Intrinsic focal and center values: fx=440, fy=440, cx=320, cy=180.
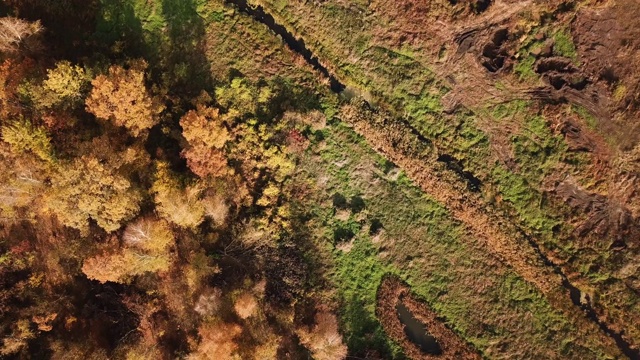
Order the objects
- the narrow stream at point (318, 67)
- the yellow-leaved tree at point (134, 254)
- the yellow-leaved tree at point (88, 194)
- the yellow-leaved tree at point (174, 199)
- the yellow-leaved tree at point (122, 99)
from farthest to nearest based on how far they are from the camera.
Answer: the narrow stream at point (318, 67) → the yellow-leaved tree at point (174, 199) → the yellow-leaved tree at point (134, 254) → the yellow-leaved tree at point (122, 99) → the yellow-leaved tree at point (88, 194)

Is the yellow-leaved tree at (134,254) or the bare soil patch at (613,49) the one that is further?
the bare soil patch at (613,49)

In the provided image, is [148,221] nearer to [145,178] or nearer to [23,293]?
[145,178]

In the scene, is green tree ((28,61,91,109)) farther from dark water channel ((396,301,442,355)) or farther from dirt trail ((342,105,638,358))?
dark water channel ((396,301,442,355))

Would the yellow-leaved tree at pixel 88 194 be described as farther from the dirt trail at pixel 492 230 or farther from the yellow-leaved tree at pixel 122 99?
the dirt trail at pixel 492 230

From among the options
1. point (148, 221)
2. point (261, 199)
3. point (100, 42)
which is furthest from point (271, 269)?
point (100, 42)

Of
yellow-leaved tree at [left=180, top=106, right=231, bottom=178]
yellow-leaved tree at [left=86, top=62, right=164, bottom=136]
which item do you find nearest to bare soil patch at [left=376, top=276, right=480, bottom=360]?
yellow-leaved tree at [left=180, top=106, right=231, bottom=178]

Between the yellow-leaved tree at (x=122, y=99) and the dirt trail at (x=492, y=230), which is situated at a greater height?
the dirt trail at (x=492, y=230)

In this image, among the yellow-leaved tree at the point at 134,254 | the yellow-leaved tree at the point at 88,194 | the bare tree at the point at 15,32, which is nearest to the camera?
the yellow-leaved tree at the point at 88,194

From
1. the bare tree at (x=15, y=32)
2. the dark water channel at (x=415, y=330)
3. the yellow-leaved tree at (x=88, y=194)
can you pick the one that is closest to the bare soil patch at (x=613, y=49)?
the dark water channel at (x=415, y=330)
